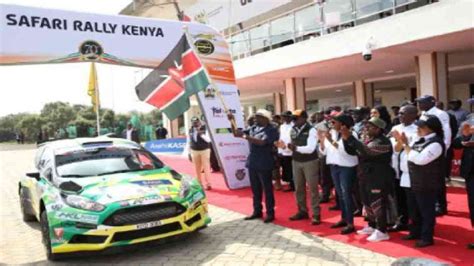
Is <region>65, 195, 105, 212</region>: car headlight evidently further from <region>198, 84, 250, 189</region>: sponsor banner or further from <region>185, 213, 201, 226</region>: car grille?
<region>198, 84, 250, 189</region>: sponsor banner

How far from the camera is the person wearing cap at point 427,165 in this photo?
4.60 meters

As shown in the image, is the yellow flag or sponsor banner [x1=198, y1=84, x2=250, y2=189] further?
the yellow flag

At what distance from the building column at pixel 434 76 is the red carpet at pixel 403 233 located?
11.6 ft

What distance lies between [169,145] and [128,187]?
16.1 m

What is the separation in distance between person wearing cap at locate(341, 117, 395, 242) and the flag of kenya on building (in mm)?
3897

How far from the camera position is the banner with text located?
720 cm

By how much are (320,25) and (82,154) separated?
7.78 m

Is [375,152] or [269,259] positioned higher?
[375,152]

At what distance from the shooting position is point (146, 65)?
8508 mm

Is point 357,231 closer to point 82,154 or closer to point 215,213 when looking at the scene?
point 215,213

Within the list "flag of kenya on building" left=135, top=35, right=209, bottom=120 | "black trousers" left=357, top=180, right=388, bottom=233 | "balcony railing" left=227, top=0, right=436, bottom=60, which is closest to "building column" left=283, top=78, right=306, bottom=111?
"balcony railing" left=227, top=0, right=436, bottom=60

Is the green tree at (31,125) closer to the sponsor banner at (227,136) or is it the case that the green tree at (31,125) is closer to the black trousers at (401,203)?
the sponsor banner at (227,136)

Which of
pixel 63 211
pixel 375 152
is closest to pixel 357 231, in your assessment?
pixel 375 152

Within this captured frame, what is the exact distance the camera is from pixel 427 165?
15.3 feet
